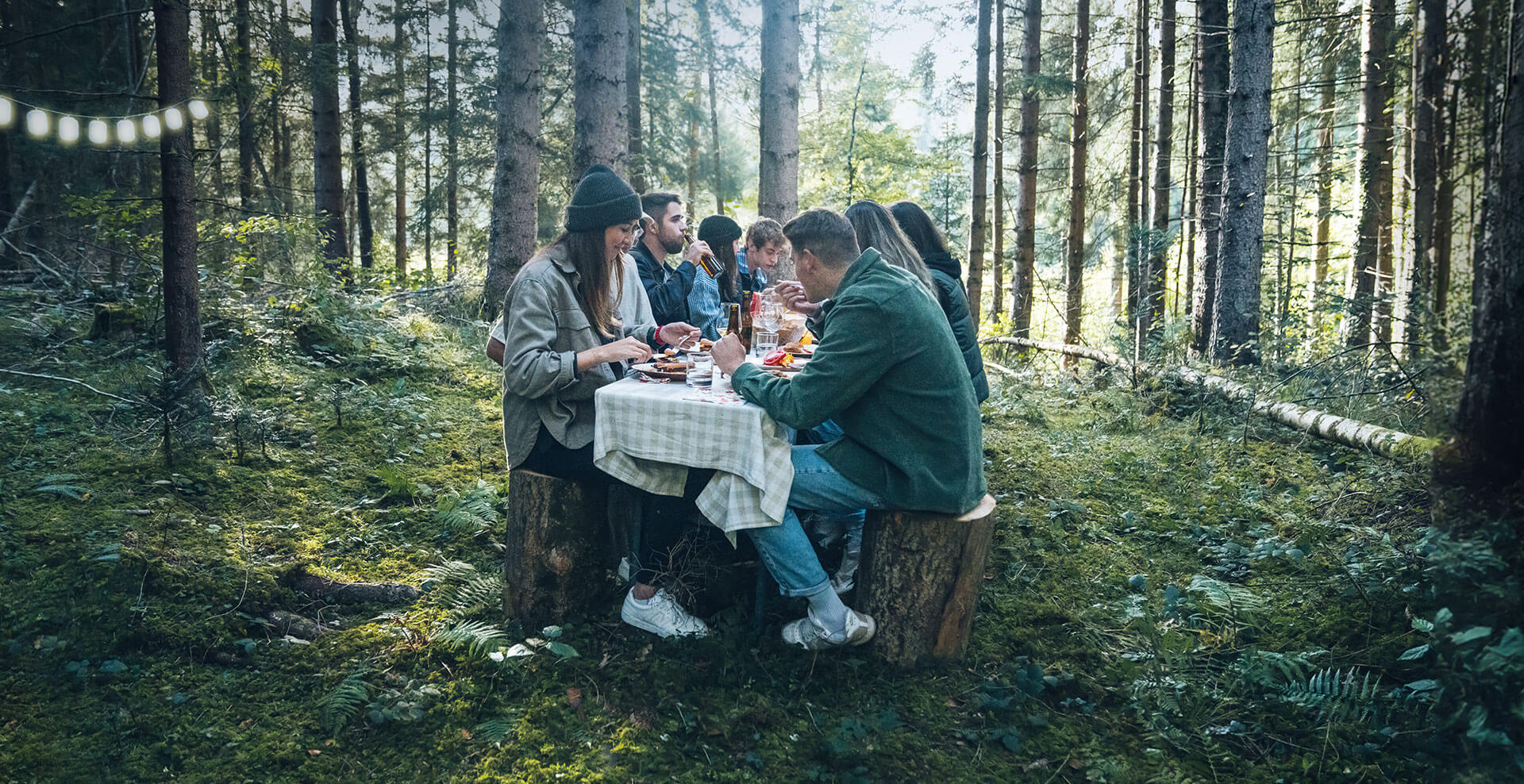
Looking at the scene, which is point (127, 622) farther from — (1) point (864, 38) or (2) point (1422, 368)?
(1) point (864, 38)

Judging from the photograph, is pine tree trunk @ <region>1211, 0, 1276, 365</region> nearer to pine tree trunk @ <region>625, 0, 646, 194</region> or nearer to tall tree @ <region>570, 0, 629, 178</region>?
tall tree @ <region>570, 0, 629, 178</region>

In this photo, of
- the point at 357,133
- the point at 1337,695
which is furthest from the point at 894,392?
the point at 357,133

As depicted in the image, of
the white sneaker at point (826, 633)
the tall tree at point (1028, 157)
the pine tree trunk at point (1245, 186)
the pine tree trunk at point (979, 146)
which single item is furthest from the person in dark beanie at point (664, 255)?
the pine tree trunk at point (979, 146)

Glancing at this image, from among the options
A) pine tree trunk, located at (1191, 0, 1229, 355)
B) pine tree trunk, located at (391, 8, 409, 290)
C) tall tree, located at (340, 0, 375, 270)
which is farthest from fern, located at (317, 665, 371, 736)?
pine tree trunk, located at (391, 8, 409, 290)

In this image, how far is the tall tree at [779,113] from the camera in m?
9.16

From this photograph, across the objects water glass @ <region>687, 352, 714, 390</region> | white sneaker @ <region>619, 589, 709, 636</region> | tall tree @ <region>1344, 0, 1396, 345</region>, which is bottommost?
white sneaker @ <region>619, 589, 709, 636</region>

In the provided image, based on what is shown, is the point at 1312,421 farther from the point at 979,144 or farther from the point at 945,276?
the point at 979,144

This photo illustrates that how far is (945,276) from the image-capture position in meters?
5.31

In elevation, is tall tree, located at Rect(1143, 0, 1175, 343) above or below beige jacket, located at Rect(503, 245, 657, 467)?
above

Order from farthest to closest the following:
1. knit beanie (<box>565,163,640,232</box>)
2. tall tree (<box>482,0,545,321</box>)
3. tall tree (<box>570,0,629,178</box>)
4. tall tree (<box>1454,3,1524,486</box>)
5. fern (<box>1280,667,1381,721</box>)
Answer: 1. tall tree (<box>482,0,545,321</box>)
2. tall tree (<box>570,0,629,178</box>)
3. knit beanie (<box>565,163,640,232</box>)
4. fern (<box>1280,667,1381,721</box>)
5. tall tree (<box>1454,3,1524,486</box>)

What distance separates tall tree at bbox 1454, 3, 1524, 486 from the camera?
2529 mm

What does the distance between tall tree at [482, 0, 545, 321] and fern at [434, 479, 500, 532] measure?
18.0 feet

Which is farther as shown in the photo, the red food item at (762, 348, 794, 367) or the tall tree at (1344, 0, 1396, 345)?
the tall tree at (1344, 0, 1396, 345)

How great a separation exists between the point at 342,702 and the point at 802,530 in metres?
1.85
